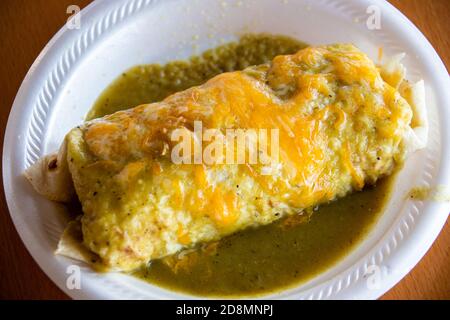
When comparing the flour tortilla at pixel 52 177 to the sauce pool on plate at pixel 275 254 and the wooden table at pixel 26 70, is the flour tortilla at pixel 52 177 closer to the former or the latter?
the wooden table at pixel 26 70

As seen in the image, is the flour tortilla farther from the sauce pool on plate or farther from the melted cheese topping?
the sauce pool on plate

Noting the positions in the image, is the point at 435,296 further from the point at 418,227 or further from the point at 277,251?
the point at 277,251

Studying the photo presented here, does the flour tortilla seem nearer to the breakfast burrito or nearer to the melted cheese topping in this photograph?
the breakfast burrito

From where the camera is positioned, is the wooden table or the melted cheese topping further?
the wooden table

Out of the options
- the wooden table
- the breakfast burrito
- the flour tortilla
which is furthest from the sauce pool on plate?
the flour tortilla

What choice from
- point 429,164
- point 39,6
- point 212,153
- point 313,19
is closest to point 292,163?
point 212,153

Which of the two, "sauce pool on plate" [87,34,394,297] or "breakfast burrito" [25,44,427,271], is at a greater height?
"breakfast burrito" [25,44,427,271]

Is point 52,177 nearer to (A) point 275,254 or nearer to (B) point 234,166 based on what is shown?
(B) point 234,166
